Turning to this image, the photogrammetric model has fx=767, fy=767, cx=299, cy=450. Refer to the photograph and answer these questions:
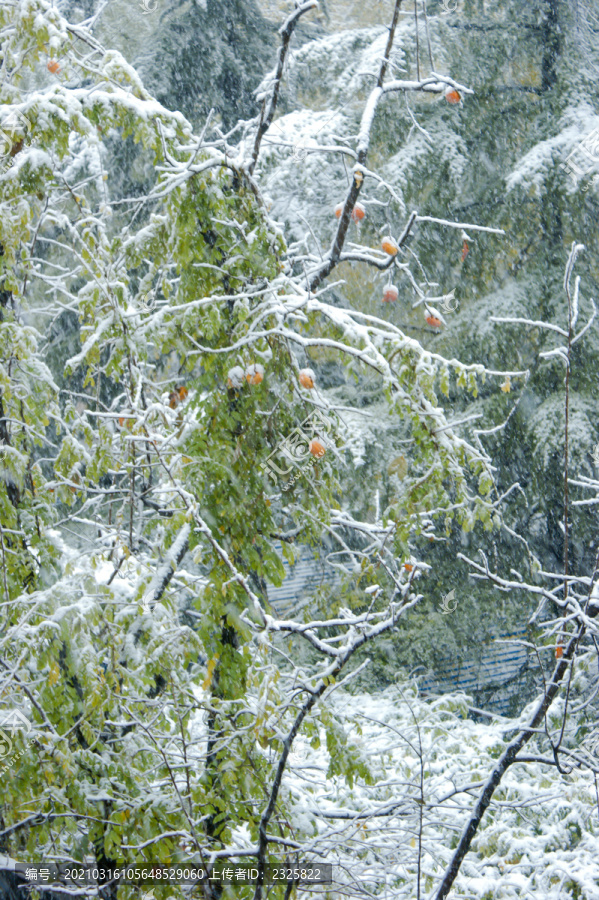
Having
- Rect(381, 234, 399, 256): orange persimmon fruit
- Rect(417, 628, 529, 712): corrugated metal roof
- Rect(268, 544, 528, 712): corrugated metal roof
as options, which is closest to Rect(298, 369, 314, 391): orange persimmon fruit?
Rect(381, 234, 399, 256): orange persimmon fruit

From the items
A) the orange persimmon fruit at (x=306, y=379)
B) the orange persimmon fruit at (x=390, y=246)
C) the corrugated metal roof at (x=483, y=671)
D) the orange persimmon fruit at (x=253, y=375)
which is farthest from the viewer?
the corrugated metal roof at (x=483, y=671)

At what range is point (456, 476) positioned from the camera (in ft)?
8.58

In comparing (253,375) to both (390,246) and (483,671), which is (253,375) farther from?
(483,671)

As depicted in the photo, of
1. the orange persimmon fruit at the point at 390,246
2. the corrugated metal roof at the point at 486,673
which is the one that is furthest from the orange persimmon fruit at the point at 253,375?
the corrugated metal roof at the point at 486,673

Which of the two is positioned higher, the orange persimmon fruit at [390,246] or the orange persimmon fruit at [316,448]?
the orange persimmon fruit at [390,246]

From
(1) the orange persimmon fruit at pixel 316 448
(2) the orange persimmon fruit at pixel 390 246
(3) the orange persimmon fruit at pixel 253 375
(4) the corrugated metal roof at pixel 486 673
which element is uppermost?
(2) the orange persimmon fruit at pixel 390 246

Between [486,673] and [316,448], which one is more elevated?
[316,448]

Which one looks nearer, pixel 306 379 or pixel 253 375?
pixel 253 375

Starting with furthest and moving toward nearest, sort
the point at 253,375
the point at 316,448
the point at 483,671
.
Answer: the point at 483,671
the point at 316,448
the point at 253,375

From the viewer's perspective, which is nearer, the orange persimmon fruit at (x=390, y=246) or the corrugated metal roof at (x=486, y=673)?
the orange persimmon fruit at (x=390, y=246)

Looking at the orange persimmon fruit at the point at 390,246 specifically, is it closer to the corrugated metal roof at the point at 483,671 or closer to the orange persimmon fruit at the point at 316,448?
the orange persimmon fruit at the point at 316,448

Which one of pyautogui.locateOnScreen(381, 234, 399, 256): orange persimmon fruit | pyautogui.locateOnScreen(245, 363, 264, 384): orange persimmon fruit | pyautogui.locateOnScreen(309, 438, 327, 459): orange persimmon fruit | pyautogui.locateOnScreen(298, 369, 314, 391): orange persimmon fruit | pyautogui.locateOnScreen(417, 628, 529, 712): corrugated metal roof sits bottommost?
pyautogui.locateOnScreen(417, 628, 529, 712): corrugated metal roof

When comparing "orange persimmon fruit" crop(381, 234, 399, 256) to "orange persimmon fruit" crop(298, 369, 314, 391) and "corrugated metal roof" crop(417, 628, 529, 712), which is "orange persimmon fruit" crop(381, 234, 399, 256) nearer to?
"orange persimmon fruit" crop(298, 369, 314, 391)

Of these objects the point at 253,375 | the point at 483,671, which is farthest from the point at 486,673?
the point at 253,375
